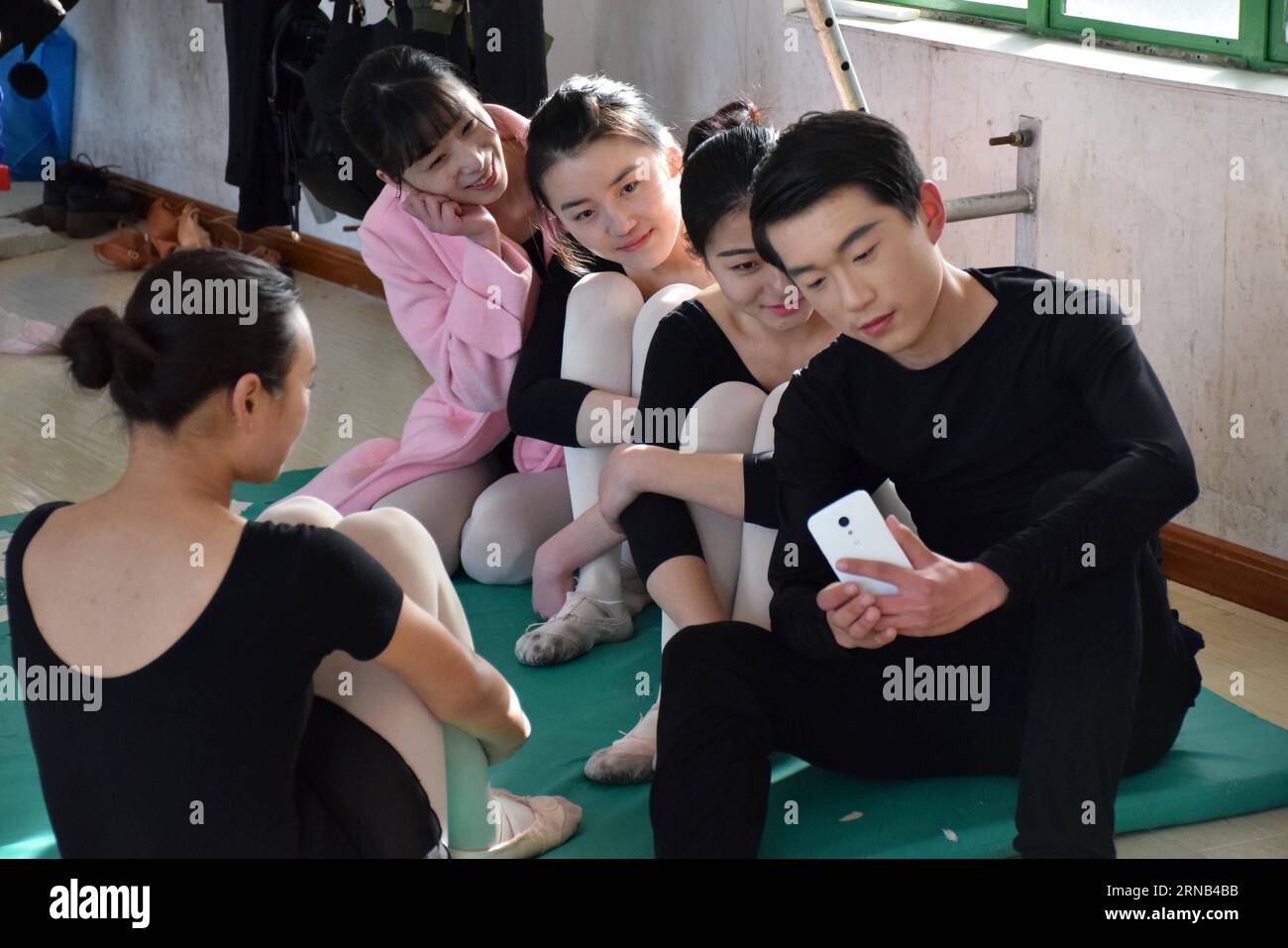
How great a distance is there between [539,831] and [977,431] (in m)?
0.61

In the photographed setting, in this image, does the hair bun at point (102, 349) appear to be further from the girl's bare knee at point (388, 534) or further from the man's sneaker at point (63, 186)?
the man's sneaker at point (63, 186)

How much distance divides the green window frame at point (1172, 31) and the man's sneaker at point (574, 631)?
120cm

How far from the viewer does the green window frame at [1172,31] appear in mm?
2232

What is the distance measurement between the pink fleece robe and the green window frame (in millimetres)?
866

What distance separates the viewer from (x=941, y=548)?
1646 mm

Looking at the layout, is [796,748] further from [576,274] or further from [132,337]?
[576,274]

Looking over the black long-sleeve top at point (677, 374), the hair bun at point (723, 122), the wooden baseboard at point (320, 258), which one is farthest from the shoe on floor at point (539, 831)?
the wooden baseboard at point (320, 258)

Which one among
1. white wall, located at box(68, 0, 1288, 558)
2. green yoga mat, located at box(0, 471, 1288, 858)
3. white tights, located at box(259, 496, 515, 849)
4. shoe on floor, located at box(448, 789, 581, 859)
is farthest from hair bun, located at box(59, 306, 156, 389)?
white wall, located at box(68, 0, 1288, 558)

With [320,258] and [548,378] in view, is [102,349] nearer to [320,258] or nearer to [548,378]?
[548,378]

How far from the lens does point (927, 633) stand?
1405 mm

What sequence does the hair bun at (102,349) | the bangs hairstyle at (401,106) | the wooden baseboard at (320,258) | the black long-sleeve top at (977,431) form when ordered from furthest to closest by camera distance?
the wooden baseboard at (320,258), the bangs hairstyle at (401,106), the black long-sleeve top at (977,431), the hair bun at (102,349)

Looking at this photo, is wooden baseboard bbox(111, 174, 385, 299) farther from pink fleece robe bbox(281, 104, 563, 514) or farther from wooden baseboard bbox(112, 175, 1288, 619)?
wooden baseboard bbox(112, 175, 1288, 619)

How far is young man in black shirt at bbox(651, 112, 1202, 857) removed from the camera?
139 centimetres

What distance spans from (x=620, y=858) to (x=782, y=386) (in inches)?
22.1
